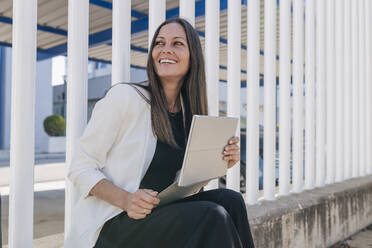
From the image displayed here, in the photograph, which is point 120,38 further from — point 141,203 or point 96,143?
point 141,203

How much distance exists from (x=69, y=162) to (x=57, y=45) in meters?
7.22

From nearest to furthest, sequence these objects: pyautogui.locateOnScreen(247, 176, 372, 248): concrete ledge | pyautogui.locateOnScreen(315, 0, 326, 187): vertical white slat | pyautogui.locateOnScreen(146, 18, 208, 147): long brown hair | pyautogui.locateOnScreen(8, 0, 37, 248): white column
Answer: pyautogui.locateOnScreen(8, 0, 37, 248): white column < pyautogui.locateOnScreen(146, 18, 208, 147): long brown hair < pyautogui.locateOnScreen(247, 176, 372, 248): concrete ledge < pyautogui.locateOnScreen(315, 0, 326, 187): vertical white slat

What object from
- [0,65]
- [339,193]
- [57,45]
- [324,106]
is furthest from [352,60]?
[0,65]

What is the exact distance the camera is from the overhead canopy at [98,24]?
16.7 feet

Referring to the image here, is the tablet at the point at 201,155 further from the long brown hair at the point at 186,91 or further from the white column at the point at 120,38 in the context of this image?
the white column at the point at 120,38

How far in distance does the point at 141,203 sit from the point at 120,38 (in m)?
0.85

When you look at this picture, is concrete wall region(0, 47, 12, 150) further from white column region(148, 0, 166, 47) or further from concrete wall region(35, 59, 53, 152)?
white column region(148, 0, 166, 47)

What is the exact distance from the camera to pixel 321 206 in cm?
301

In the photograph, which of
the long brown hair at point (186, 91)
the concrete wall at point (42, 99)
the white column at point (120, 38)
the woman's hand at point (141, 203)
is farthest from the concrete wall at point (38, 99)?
the woman's hand at point (141, 203)

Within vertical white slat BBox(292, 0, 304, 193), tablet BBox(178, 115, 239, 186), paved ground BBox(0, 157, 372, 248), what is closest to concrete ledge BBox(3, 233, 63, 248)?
paved ground BBox(0, 157, 372, 248)

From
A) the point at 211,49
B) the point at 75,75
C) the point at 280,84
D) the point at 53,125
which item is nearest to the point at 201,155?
the point at 75,75

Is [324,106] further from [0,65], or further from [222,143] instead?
[0,65]

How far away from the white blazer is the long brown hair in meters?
0.04

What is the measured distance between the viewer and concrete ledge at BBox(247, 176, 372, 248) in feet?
8.04
